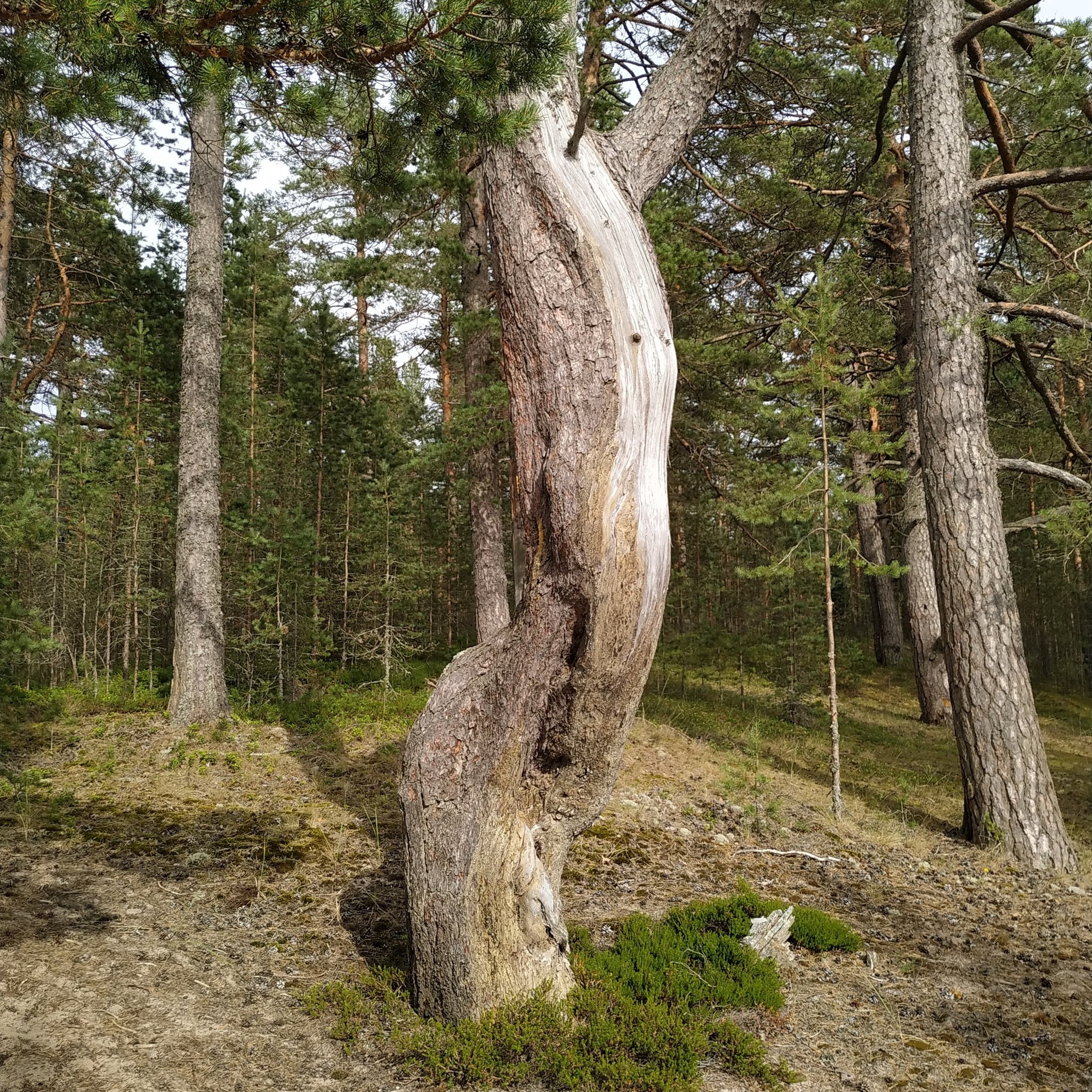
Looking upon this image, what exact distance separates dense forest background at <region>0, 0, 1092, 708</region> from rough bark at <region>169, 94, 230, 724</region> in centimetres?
65

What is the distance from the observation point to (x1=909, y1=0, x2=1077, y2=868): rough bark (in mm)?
6512

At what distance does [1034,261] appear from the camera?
13.9m

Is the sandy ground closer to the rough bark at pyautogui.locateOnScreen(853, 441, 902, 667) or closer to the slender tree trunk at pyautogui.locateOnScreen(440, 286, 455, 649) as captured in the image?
the slender tree trunk at pyautogui.locateOnScreen(440, 286, 455, 649)

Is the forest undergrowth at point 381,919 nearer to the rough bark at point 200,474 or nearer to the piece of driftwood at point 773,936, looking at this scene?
the piece of driftwood at point 773,936

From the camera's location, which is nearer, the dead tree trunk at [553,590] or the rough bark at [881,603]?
the dead tree trunk at [553,590]

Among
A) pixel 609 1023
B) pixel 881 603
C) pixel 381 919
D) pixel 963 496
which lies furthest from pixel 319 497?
pixel 881 603

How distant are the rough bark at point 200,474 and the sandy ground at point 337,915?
0.85 metres

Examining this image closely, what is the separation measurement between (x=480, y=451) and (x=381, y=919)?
686 centimetres

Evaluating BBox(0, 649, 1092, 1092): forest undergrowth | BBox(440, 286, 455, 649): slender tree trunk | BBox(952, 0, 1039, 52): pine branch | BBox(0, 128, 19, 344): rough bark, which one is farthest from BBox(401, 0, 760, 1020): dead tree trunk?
BBox(440, 286, 455, 649): slender tree trunk

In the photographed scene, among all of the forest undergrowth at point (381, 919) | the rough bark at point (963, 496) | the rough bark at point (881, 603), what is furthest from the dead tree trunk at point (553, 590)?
the rough bark at point (881, 603)

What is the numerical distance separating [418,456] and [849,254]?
677cm

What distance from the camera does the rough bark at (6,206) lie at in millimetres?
9797

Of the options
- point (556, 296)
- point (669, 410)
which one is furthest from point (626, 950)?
point (556, 296)

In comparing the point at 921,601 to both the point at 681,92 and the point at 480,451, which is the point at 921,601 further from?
the point at 681,92
